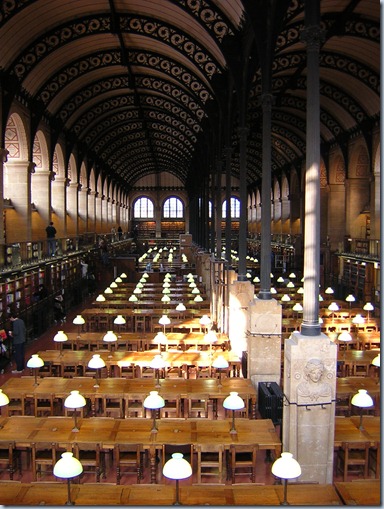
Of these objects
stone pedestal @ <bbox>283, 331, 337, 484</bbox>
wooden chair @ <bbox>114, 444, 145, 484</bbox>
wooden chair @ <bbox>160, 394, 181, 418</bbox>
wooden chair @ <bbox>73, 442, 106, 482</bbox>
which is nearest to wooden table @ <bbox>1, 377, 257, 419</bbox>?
wooden chair @ <bbox>160, 394, 181, 418</bbox>

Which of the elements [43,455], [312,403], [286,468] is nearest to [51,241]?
[43,455]

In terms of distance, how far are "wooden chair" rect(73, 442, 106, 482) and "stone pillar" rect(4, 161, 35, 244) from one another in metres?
13.7

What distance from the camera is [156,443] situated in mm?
7004

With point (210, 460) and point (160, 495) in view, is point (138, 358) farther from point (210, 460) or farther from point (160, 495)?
point (160, 495)

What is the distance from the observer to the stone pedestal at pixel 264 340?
10344 millimetres

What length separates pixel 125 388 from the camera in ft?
30.2

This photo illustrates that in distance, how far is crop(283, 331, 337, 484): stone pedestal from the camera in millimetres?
6945

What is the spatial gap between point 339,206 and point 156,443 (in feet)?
81.2

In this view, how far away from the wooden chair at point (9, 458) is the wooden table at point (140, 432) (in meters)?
0.08

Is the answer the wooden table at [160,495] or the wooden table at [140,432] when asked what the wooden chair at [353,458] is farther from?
the wooden table at [160,495]

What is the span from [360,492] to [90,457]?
143 inches

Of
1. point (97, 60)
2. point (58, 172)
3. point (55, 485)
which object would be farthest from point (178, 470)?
point (58, 172)

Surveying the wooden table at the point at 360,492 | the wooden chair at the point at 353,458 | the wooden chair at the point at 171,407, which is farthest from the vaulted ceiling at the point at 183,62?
the wooden table at the point at 360,492

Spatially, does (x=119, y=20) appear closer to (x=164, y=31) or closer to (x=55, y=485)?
(x=164, y=31)
